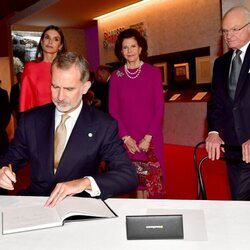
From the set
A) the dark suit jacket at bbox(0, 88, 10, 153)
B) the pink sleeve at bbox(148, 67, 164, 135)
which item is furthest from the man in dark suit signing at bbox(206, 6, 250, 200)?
the dark suit jacket at bbox(0, 88, 10, 153)

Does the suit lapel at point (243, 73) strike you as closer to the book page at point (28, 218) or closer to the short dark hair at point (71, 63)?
the short dark hair at point (71, 63)

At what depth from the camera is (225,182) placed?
5.08 m

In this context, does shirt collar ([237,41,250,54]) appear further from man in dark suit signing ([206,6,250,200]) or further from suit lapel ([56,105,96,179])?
suit lapel ([56,105,96,179])

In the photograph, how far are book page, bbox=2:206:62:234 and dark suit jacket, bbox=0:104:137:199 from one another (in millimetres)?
402

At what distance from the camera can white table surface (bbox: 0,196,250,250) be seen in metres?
1.29

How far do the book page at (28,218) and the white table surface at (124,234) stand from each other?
0.02 metres

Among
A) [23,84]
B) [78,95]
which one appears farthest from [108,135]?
[23,84]

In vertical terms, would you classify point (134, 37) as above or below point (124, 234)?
above

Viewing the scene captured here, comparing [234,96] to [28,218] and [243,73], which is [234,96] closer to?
[243,73]

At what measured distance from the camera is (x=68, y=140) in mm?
2064

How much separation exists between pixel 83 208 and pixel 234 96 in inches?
62.0

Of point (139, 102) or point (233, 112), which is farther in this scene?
point (139, 102)

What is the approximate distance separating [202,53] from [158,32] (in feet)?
4.80

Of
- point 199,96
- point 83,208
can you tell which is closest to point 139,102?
point 83,208
